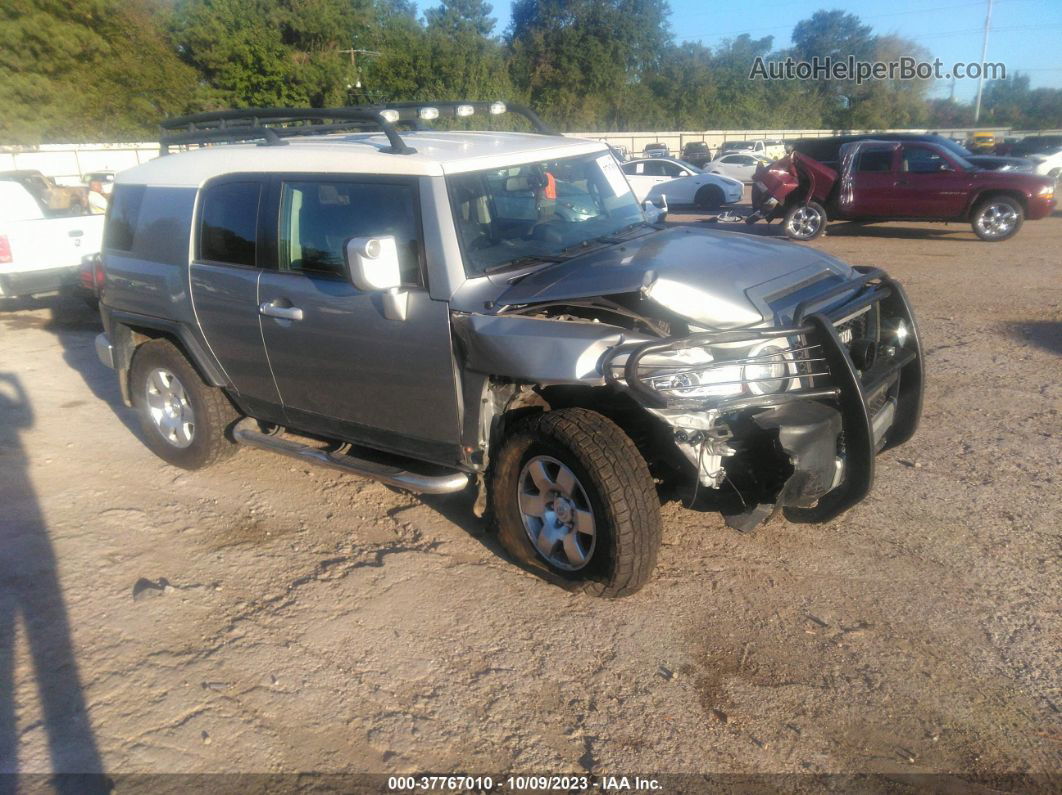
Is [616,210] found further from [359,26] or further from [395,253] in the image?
[359,26]

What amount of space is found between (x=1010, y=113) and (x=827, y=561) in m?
83.8

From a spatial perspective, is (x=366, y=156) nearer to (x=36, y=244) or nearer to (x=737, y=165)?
(x=36, y=244)

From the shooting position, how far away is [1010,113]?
239 ft

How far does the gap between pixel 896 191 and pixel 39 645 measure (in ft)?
51.2

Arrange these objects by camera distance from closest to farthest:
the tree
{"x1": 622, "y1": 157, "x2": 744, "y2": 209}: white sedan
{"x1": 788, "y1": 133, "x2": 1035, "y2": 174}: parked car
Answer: {"x1": 788, "y1": 133, "x2": 1035, "y2": 174}: parked car < {"x1": 622, "y1": 157, "x2": 744, "y2": 209}: white sedan < the tree

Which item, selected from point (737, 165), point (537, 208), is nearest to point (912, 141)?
point (537, 208)

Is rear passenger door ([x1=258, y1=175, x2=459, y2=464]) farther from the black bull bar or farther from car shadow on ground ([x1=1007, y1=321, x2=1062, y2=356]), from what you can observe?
car shadow on ground ([x1=1007, y1=321, x2=1062, y2=356])

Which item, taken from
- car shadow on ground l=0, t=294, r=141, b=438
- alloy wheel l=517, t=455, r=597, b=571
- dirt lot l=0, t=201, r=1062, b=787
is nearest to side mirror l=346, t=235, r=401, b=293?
alloy wheel l=517, t=455, r=597, b=571

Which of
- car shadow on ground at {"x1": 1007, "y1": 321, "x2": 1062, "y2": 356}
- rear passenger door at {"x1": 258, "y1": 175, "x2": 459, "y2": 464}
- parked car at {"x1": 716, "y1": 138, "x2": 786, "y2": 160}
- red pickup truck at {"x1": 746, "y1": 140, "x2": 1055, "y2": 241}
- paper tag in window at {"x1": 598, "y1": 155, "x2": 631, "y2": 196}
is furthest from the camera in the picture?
parked car at {"x1": 716, "y1": 138, "x2": 786, "y2": 160}

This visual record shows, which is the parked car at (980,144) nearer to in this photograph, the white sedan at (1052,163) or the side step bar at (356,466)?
the white sedan at (1052,163)

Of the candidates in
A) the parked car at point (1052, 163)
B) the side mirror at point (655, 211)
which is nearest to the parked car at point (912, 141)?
the parked car at point (1052, 163)

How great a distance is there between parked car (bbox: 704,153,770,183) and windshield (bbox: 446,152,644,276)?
29.2 metres

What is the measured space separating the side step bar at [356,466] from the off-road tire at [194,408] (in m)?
0.16

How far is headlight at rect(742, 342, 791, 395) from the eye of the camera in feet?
11.8
